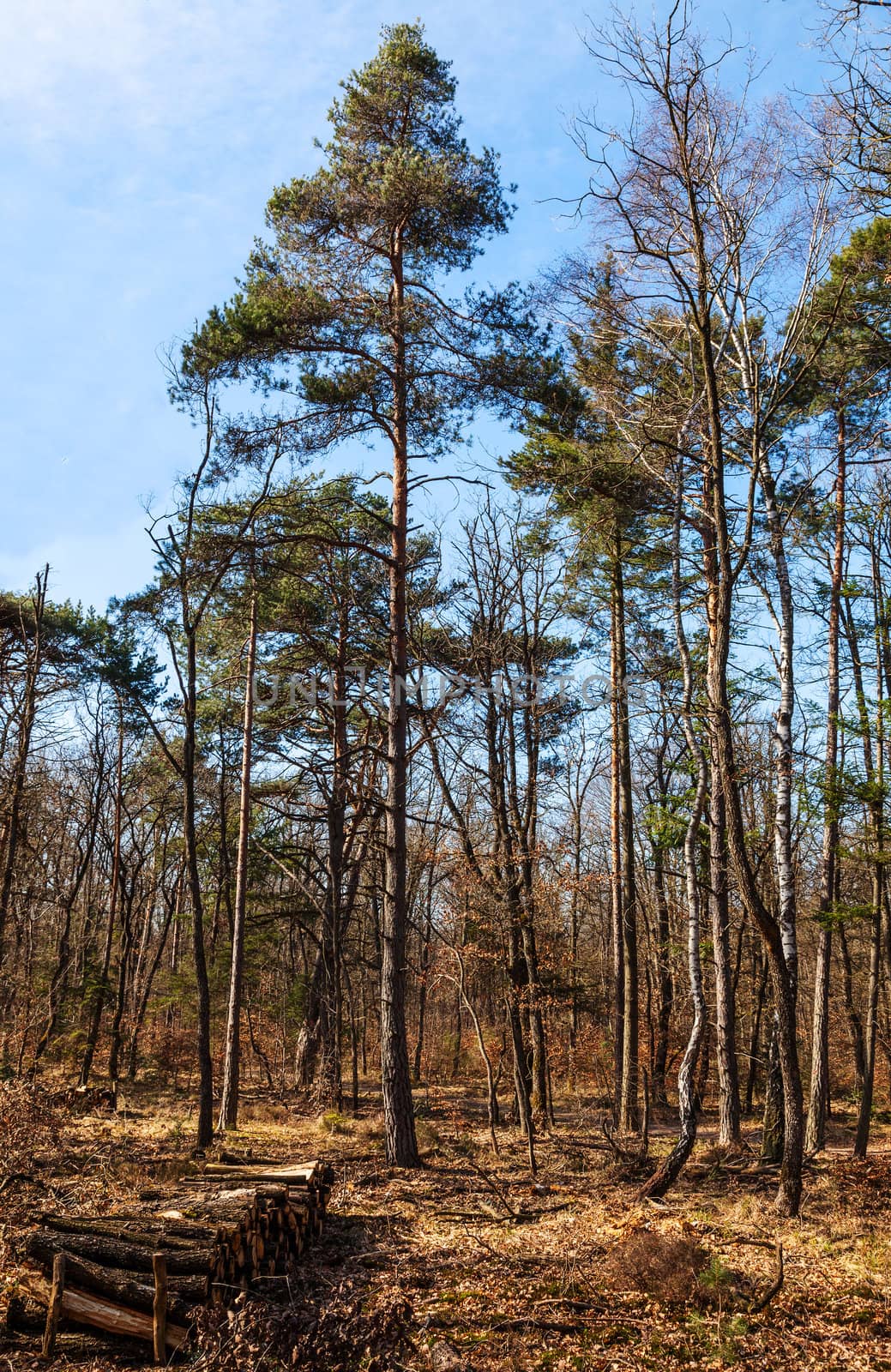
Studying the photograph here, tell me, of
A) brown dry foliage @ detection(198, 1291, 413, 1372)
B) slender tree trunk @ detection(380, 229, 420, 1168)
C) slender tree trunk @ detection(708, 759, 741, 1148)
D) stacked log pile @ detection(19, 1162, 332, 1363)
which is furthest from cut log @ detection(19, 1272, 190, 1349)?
slender tree trunk @ detection(708, 759, 741, 1148)

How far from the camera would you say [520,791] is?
16.8m

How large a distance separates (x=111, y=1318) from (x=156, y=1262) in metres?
0.64

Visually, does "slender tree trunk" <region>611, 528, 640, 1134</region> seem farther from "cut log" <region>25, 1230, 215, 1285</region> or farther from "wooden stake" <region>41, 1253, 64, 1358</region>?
"wooden stake" <region>41, 1253, 64, 1358</region>

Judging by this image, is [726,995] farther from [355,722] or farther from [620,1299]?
[355,722]

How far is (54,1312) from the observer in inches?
205

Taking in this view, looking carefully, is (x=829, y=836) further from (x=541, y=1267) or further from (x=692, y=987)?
(x=541, y=1267)

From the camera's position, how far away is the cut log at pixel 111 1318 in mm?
5355

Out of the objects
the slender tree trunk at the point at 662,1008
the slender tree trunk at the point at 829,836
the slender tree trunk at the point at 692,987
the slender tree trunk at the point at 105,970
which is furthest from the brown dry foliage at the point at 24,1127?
the slender tree trunk at the point at 662,1008

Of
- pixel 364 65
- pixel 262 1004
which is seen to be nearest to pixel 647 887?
pixel 262 1004

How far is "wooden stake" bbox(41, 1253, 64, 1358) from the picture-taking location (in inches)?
204

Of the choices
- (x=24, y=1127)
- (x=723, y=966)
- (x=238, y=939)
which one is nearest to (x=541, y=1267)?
(x=24, y=1127)

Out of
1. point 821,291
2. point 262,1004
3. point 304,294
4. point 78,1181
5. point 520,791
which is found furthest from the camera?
point 262,1004

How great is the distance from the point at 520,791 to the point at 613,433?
708cm

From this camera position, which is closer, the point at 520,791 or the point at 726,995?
the point at 726,995
